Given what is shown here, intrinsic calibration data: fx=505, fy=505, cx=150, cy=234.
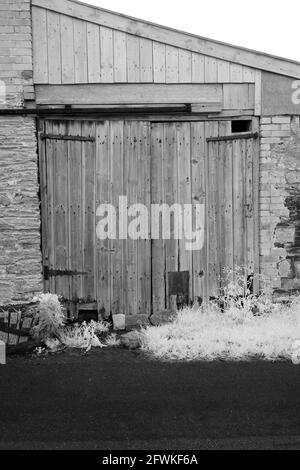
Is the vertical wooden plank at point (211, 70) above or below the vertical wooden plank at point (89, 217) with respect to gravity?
above

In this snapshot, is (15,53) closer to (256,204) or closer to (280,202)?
(256,204)

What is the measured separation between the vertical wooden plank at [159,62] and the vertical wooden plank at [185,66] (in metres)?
0.23

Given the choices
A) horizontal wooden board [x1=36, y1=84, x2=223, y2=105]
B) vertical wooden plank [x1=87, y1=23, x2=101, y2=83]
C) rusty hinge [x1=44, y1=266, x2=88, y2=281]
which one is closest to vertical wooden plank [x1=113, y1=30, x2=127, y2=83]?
horizontal wooden board [x1=36, y1=84, x2=223, y2=105]

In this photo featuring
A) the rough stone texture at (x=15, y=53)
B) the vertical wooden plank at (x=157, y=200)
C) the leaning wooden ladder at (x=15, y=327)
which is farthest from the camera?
the vertical wooden plank at (x=157, y=200)

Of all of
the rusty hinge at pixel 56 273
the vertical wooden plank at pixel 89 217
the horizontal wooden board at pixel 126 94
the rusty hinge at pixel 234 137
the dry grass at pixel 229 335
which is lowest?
the dry grass at pixel 229 335

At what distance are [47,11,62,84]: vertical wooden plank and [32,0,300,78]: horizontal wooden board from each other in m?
0.12

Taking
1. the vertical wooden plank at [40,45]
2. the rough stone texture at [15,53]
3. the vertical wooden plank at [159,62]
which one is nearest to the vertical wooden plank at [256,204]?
the vertical wooden plank at [159,62]

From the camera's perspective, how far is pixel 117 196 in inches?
275

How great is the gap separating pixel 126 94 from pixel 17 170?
1.79 metres

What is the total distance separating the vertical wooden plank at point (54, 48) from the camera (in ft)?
22.0

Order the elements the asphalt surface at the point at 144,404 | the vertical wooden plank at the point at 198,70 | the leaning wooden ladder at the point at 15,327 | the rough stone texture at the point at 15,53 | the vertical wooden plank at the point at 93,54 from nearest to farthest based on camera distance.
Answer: the asphalt surface at the point at 144,404, the leaning wooden ladder at the point at 15,327, the rough stone texture at the point at 15,53, the vertical wooden plank at the point at 93,54, the vertical wooden plank at the point at 198,70

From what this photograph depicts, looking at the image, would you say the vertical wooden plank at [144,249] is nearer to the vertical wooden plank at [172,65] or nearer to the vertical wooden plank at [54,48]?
the vertical wooden plank at [172,65]

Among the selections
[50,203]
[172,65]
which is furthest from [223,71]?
[50,203]
